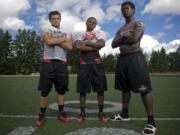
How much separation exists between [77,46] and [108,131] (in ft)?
4.96

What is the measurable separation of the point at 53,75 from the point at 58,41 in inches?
23.6

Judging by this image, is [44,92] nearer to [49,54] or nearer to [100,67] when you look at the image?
[49,54]

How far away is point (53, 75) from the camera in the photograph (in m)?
2.95

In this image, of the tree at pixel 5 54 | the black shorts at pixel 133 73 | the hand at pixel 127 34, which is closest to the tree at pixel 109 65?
the tree at pixel 5 54

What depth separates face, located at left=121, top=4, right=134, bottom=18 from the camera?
9.25 feet

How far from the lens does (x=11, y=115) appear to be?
3215 millimetres

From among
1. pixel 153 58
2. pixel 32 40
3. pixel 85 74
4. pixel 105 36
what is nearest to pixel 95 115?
pixel 85 74

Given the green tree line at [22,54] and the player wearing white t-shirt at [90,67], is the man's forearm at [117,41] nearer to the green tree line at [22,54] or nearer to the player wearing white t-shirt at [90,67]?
the player wearing white t-shirt at [90,67]

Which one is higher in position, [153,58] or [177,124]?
[153,58]

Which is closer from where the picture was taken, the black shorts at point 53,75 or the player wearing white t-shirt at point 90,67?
the black shorts at point 53,75

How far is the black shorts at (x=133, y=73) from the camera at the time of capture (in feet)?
8.64

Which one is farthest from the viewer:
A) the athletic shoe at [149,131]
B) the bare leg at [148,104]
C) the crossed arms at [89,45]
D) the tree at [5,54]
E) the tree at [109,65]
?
the tree at [109,65]

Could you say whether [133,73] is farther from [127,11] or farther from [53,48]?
[53,48]

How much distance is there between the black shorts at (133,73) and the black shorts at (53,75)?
3.24 ft
